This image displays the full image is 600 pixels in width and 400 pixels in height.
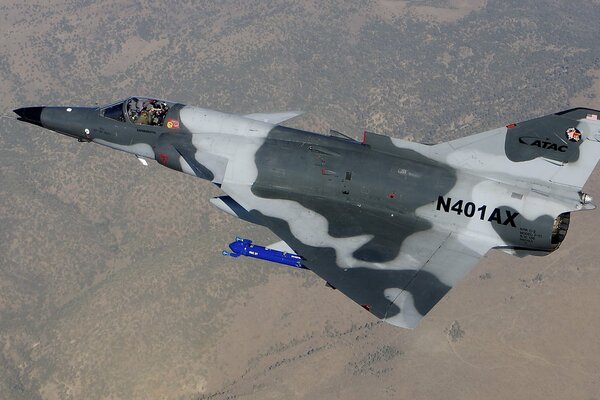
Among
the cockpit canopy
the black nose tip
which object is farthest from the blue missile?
the black nose tip

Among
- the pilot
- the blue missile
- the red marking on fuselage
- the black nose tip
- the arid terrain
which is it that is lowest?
the arid terrain

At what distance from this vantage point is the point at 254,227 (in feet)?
197

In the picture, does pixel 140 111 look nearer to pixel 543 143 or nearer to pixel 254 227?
pixel 543 143

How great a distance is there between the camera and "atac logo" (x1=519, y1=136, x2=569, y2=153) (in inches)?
967

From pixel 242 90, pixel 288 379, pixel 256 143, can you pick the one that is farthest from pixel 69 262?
pixel 256 143

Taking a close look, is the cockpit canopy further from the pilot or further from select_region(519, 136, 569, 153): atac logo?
select_region(519, 136, 569, 153): atac logo

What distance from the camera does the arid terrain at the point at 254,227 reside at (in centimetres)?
4706

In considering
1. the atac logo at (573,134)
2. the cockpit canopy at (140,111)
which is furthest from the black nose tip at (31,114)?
the atac logo at (573,134)

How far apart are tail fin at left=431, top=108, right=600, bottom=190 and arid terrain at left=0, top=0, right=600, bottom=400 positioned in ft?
82.5

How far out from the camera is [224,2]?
107 m

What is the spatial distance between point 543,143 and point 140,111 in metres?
18.1

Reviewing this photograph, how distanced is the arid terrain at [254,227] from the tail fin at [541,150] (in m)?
25.1

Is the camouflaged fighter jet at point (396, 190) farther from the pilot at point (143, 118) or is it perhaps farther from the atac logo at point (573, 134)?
the pilot at point (143, 118)

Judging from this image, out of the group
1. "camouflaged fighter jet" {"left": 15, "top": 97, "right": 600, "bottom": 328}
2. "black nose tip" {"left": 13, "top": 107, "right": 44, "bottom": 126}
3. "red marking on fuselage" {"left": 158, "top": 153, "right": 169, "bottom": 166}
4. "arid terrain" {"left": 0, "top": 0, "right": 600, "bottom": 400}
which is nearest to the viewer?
"camouflaged fighter jet" {"left": 15, "top": 97, "right": 600, "bottom": 328}
